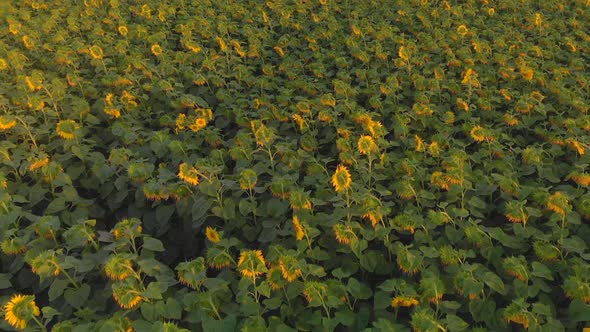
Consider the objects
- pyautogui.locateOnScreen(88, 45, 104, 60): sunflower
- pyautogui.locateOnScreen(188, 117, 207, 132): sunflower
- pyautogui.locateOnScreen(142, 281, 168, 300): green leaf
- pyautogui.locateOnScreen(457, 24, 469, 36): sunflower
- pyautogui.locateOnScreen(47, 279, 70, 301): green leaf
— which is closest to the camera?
pyautogui.locateOnScreen(142, 281, 168, 300): green leaf

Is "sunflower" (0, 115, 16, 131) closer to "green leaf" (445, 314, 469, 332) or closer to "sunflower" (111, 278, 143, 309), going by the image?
"sunflower" (111, 278, 143, 309)

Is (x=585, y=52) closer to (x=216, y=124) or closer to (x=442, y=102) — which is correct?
(x=442, y=102)

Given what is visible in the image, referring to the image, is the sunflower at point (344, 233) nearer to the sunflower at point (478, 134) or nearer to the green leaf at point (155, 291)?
the green leaf at point (155, 291)

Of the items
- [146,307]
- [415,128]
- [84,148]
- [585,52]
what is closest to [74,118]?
[84,148]

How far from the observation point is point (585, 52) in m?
4.02

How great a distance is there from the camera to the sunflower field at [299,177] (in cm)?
173

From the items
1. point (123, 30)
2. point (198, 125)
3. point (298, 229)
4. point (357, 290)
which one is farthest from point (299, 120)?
point (123, 30)

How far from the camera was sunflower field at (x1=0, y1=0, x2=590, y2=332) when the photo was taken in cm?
173

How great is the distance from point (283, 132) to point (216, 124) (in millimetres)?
468

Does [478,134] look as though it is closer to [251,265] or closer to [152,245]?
[251,265]

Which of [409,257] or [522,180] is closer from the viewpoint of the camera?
[409,257]

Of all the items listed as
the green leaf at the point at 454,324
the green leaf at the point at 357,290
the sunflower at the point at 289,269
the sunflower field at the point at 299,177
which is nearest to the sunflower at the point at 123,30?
the sunflower field at the point at 299,177

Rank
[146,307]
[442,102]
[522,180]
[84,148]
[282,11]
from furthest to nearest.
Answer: [282,11] < [442,102] < [84,148] < [522,180] < [146,307]

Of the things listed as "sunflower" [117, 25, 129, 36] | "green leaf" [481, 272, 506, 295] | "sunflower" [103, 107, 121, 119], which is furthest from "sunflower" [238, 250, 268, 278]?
"sunflower" [117, 25, 129, 36]
